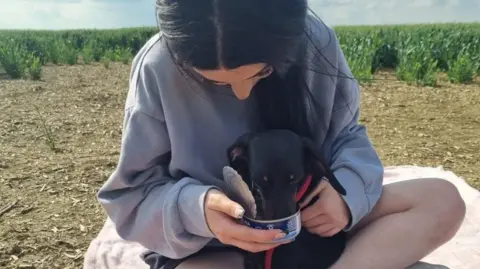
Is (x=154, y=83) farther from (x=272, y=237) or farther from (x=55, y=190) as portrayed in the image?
(x=55, y=190)

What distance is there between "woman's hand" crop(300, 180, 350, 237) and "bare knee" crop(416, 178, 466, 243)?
0.80ft

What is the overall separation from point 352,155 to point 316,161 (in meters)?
0.32

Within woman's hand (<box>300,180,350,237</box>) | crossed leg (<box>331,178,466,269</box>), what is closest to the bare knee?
crossed leg (<box>331,178,466,269</box>)

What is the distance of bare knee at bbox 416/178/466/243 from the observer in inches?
63.1

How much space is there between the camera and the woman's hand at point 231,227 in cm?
125

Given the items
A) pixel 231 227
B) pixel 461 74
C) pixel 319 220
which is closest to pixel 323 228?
pixel 319 220

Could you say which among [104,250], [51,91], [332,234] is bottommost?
[51,91]

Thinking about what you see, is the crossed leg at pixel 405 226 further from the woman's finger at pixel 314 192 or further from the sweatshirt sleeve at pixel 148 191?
the sweatshirt sleeve at pixel 148 191

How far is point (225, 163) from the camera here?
1624 millimetres

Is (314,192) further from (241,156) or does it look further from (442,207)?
(442,207)

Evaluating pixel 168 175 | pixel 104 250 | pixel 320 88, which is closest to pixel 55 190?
pixel 104 250

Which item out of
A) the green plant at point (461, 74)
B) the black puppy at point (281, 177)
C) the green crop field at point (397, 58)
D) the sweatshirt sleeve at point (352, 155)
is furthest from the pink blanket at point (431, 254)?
the green plant at point (461, 74)

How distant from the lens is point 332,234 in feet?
4.94

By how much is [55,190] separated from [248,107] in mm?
1729
